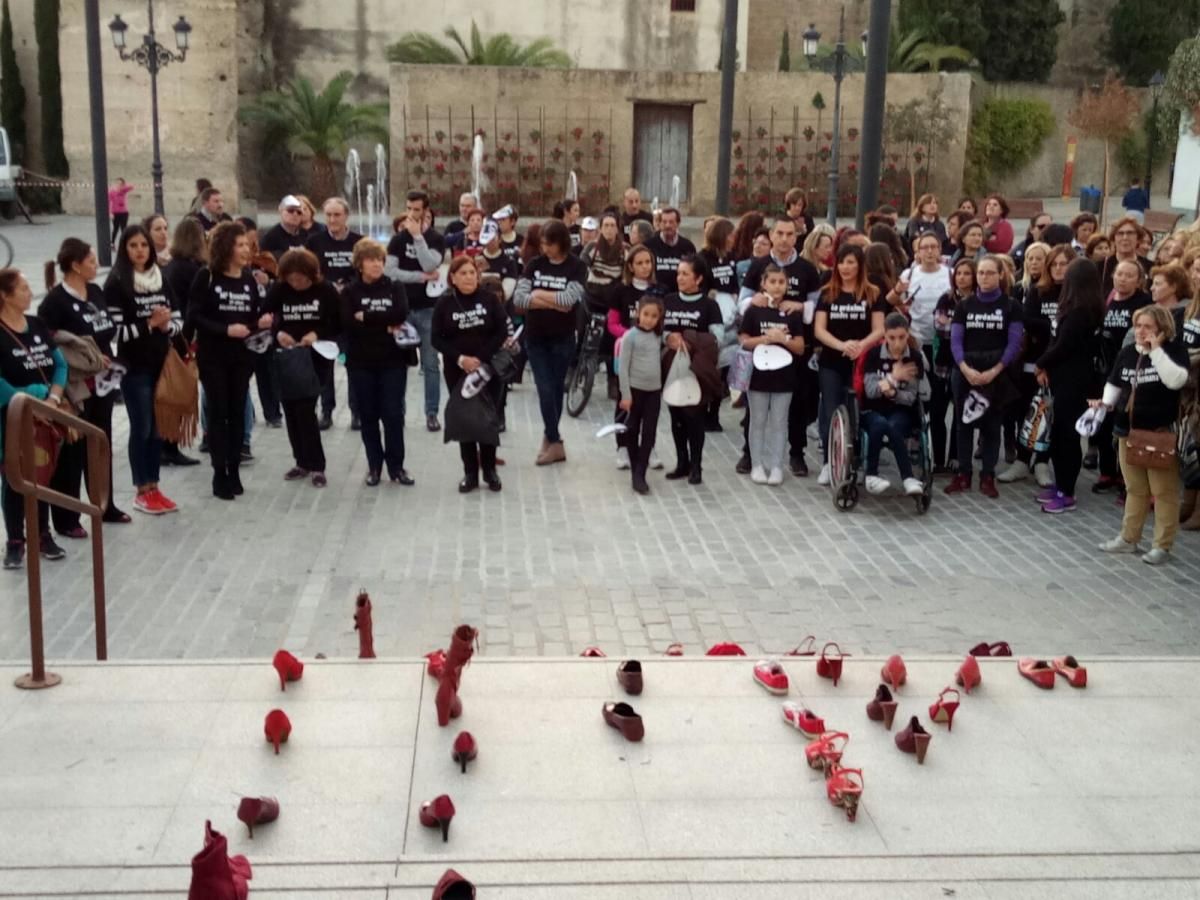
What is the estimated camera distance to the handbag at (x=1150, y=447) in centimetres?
841

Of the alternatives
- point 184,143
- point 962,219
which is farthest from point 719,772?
point 184,143

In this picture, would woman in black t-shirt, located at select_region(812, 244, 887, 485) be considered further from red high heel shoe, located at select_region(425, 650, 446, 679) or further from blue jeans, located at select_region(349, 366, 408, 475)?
red high heel shoe, located at select_region(425, 650, 446, 679)

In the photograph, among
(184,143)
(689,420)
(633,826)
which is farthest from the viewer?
(184,143)

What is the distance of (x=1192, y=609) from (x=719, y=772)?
4079mm

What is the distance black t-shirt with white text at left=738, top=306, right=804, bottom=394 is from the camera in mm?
10312

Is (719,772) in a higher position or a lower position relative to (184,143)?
lower

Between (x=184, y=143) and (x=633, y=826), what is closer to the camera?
(x=633, y=826)

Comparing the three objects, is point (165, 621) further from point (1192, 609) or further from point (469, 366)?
point (1192, 609)

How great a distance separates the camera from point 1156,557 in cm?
866

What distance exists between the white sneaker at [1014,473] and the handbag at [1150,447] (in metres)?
2.08

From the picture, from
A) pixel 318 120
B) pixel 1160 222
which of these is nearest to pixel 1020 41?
pixel 1160 222

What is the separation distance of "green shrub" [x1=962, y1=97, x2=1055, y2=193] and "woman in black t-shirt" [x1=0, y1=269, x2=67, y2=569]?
3001 cm

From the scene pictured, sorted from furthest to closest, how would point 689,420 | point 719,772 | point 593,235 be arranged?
1. point 593,235
2. point 689,420
3. point 719,772

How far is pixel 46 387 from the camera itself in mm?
8062
